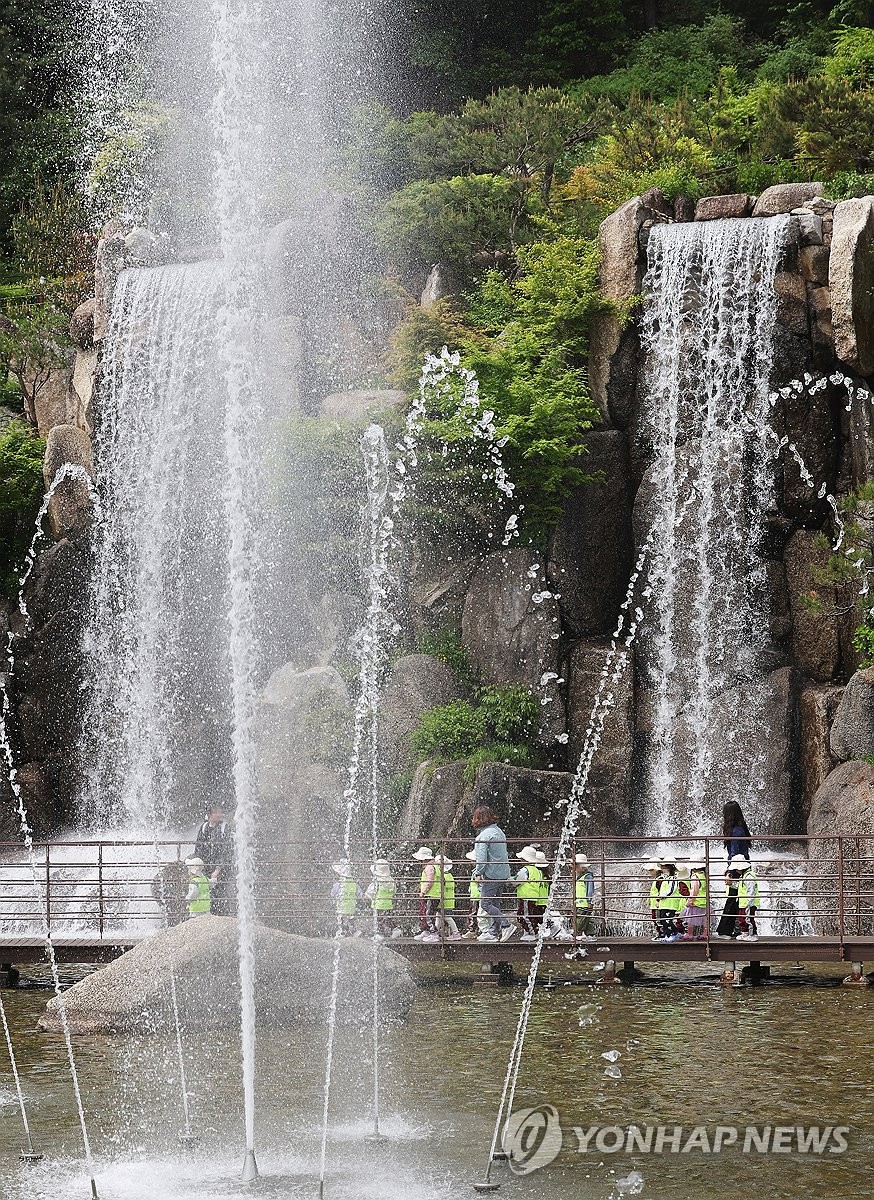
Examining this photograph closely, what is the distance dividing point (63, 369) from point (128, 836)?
34.9 ft

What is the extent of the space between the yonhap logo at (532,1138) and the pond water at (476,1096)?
0.32ft

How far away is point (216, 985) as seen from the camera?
520 inches

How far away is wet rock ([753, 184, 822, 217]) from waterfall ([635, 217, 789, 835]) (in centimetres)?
87

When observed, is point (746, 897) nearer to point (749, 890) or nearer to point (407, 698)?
point (749, 890)

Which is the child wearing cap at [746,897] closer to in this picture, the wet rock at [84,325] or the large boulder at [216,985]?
the large boulder at [216,985]

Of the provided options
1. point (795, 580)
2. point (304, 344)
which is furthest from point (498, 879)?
point (304, 344)

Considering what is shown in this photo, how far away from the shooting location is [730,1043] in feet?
39.8

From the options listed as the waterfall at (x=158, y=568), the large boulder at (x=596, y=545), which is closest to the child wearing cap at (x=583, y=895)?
the large boulder at (x=596, y=545)

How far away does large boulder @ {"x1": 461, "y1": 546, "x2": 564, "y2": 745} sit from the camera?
22.9m

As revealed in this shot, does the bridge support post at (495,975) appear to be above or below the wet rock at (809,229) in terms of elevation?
below

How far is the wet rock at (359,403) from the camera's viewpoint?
83.1 ft

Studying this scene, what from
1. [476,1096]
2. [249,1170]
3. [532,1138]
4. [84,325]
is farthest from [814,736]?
[84,325]

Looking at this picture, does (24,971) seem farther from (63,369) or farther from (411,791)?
(63,369)

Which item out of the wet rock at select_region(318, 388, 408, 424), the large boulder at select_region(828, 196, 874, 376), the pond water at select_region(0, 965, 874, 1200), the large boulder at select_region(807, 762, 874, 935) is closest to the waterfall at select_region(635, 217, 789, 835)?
the large boulder at select_region(828, 196, 874, 376)
